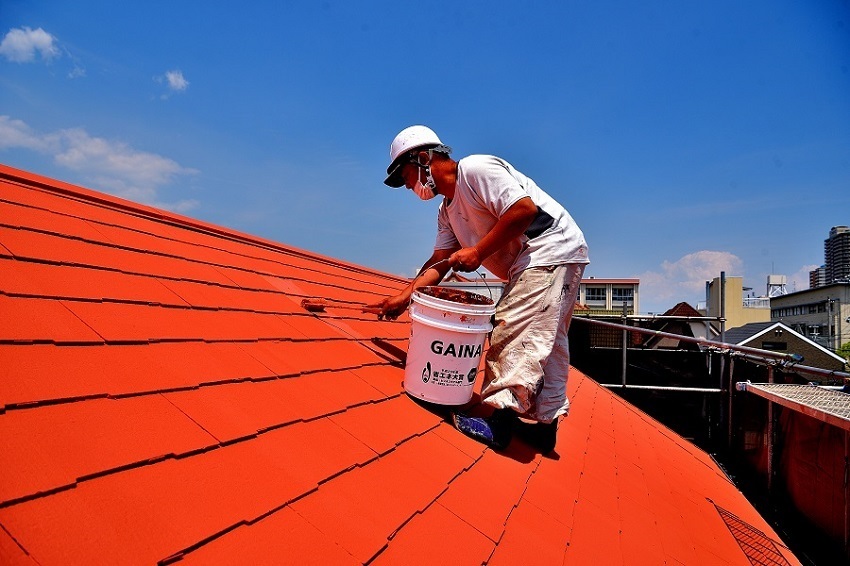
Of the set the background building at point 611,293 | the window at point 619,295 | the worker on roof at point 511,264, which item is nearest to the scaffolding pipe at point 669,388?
the worker on roof at point 511,264

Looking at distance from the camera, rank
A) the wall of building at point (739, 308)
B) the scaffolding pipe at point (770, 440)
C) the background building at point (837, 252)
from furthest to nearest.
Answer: the background building at point (837, 252) < the wall of building at point (739, 308) < the scaffolding pipe at point (770, 440)

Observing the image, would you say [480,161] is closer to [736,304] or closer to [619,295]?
[736,304]

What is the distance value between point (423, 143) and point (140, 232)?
4.72 ft

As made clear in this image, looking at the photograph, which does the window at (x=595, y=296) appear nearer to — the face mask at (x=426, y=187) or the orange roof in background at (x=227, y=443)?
the orange roof in background at (x=227, y=443)

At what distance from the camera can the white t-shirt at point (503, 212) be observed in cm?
212

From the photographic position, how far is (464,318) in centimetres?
202

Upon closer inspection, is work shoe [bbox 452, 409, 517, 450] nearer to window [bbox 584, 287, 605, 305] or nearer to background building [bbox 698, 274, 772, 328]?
background building [bbox 698, 274, 772, 328]

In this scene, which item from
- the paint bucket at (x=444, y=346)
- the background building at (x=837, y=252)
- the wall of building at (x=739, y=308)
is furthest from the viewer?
the background building at (x=837, y=252)

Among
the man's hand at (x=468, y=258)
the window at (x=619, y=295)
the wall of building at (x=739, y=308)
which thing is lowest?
the man's hand at (x=468, y=258)

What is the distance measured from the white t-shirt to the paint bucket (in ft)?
1.13

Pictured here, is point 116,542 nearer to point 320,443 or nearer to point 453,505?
point 320,443

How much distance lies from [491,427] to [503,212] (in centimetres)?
93

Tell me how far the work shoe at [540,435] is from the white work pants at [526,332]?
0.20m

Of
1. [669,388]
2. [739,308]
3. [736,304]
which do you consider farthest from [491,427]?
[739,308]
